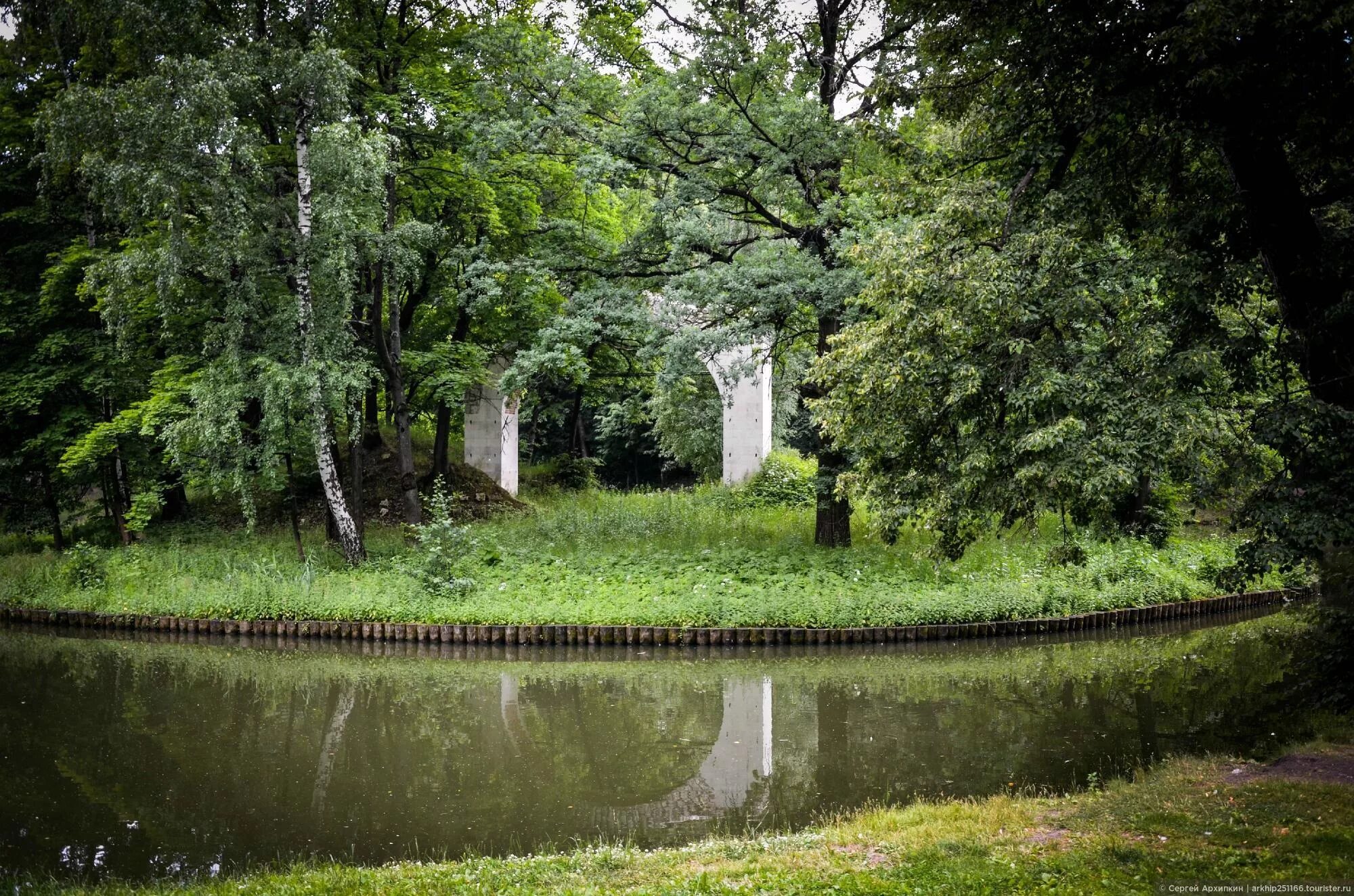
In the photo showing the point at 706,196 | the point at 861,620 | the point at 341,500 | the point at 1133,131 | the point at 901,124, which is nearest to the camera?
the point at 1133,131

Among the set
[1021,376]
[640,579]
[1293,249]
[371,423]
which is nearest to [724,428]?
[371,423]

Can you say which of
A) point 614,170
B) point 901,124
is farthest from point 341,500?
point 901,124

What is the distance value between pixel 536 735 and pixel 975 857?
5229mm

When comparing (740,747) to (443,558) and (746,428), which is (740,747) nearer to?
(443,558)

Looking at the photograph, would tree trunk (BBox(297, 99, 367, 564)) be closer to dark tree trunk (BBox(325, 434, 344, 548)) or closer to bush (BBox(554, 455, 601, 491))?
dark tree trunk (BBox(325, 434, 344, 548))

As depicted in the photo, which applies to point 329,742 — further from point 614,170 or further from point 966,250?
point 614,170

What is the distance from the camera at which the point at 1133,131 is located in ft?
30.1

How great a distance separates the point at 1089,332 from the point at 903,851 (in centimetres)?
579

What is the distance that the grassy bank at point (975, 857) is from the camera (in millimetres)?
5074

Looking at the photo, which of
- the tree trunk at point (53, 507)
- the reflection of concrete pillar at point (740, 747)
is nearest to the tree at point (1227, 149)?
the reflection of concrete pillar at point (740, 747)

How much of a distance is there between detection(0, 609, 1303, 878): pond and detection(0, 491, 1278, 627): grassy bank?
2.74 ft

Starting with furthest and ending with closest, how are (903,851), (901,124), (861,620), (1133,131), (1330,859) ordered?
(901,124) < (861,620) < (1133,131) < (903,851) < (1330,859)

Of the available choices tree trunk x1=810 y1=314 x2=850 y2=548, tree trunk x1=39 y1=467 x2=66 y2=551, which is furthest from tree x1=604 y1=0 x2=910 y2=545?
tree trunk x1=39 y1=467 x2=66 y2=551

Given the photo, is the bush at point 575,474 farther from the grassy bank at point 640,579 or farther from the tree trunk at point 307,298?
the tree trunk at point 307,298
